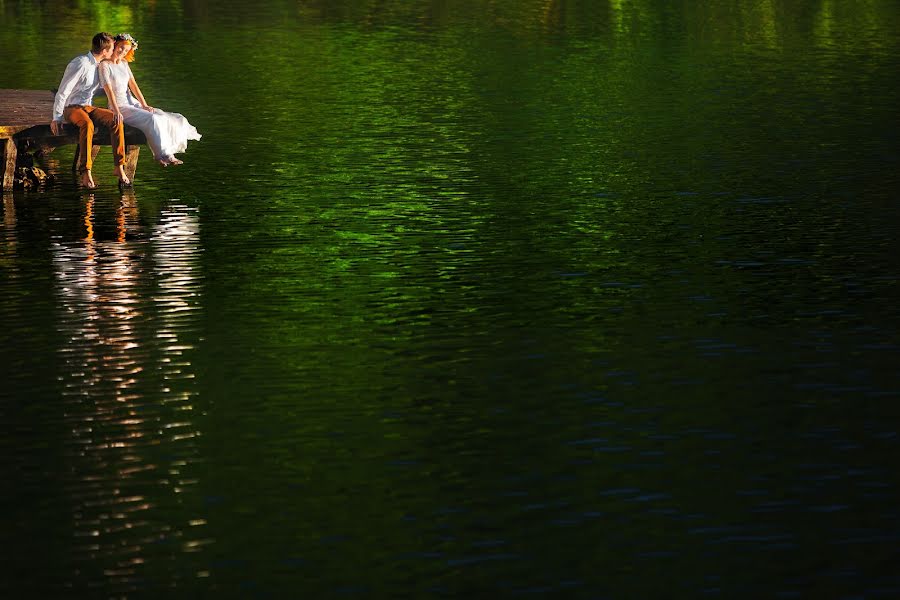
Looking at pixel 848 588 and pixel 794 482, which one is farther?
pixel 794 482

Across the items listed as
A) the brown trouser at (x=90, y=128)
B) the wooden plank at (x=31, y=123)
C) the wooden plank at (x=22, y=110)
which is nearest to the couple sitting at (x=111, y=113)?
the brown trouser at (x=90, y=128)

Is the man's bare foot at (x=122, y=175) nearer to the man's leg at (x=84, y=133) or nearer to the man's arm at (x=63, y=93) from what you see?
the man's leg at (x=84, y=133)

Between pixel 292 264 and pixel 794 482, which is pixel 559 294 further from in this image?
pixel 794 482

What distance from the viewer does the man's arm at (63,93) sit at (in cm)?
1817

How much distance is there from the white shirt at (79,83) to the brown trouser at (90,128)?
0.35ft

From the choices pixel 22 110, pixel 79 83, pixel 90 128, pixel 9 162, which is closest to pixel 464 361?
pixel 90 128

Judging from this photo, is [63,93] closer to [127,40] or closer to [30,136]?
[30,136]

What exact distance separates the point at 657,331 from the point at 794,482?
3095 mm

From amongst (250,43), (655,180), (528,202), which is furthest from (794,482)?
(250,43)

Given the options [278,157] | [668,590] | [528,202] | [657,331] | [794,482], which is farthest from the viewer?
[278,157]

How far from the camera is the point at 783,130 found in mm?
22062

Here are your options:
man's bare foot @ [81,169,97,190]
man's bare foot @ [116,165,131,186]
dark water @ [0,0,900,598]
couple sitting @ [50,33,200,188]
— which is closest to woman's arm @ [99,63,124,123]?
couple sitting @ [50,33,200,188]

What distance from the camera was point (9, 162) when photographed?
18.0 m

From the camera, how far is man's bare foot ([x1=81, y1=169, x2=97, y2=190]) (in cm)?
1825
